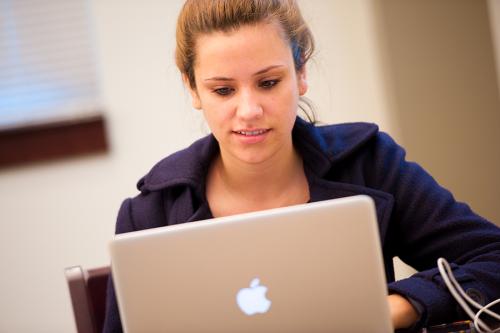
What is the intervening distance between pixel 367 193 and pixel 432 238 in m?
0.17

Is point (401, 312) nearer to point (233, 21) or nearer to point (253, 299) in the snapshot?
point (253, 299)

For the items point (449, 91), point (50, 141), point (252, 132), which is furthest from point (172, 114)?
point (252, 132)

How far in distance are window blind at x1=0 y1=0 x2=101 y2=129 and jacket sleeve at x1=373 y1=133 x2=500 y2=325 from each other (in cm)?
148

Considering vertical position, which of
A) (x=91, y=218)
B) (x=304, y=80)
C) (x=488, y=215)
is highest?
(x=304, y=80)

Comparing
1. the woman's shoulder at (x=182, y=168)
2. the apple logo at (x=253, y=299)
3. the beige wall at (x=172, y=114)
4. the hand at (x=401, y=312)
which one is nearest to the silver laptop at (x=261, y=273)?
the apple logo at (x=253, y=299)

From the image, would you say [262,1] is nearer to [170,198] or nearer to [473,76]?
[170,198]

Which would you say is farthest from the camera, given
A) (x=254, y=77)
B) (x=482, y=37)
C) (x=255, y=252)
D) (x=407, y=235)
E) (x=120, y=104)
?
(x=120, y=104)

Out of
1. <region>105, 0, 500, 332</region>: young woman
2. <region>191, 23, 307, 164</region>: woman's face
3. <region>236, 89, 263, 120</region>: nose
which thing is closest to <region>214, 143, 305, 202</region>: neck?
<region>105, 0, 500, 332</region>: young woman

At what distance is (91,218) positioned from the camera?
104 inches

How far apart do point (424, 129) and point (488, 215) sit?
0.40 metres

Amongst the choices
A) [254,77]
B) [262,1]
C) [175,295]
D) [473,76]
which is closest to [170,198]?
[254,77]

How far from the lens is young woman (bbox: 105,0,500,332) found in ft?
4.40

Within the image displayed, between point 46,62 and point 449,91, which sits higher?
point 46,62

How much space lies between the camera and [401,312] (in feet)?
3.64
